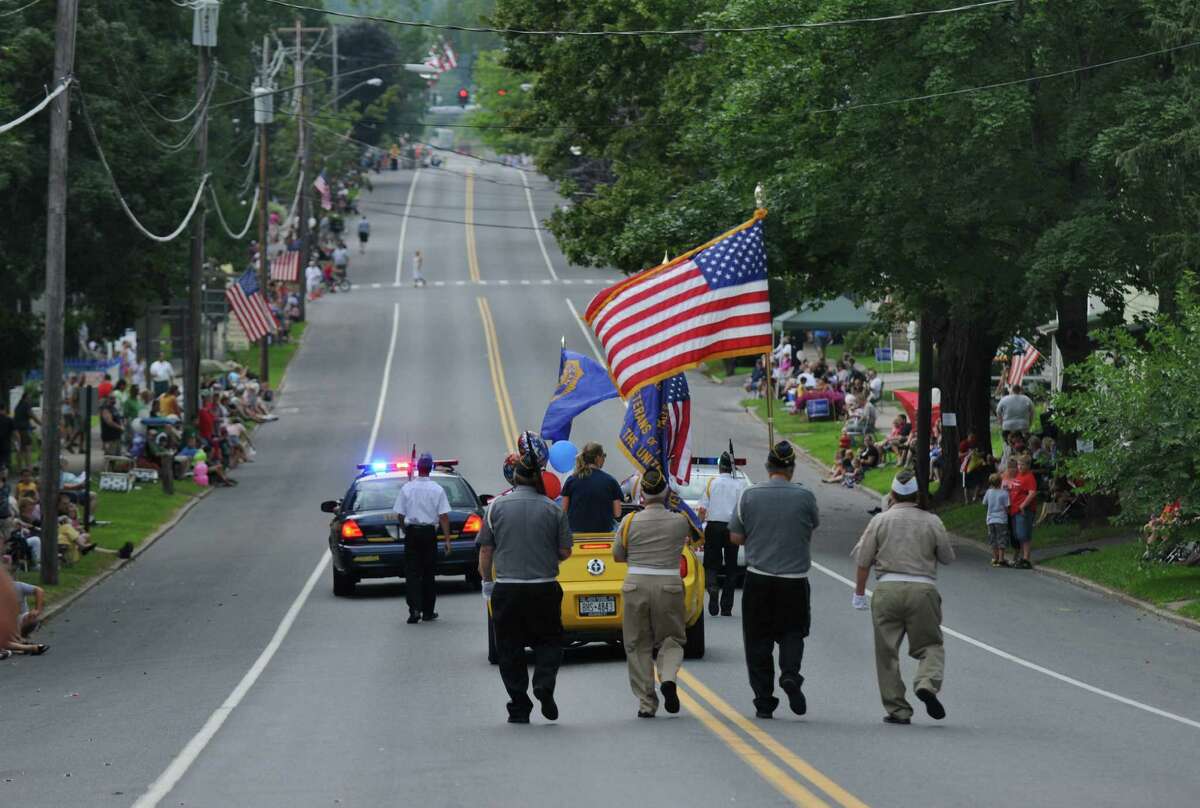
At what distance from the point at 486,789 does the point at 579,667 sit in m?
6.51

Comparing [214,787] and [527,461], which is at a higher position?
[527,461]

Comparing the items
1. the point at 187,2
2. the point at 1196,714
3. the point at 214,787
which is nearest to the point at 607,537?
the point at 1196,714

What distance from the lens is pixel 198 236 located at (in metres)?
45.8

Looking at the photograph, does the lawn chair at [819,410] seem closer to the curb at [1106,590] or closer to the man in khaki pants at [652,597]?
the curb at [1106,590]

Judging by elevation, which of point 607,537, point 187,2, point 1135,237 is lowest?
point 607,537

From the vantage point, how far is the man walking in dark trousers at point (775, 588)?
14016mm

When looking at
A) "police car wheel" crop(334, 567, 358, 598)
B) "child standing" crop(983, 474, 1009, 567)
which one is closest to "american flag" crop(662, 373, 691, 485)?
"police car wheel" crop(334, 567, 358, 598)

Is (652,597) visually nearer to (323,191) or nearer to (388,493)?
(388,493)

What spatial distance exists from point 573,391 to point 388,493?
2.68 meters

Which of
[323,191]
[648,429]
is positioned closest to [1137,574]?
[648,429]

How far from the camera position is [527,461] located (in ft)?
46.3

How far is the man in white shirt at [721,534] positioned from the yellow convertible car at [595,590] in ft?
Result: 12.5

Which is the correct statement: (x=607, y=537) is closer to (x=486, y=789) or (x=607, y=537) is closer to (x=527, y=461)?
(x=527, y=461)

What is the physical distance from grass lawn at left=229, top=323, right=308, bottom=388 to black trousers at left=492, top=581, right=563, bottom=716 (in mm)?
49395
